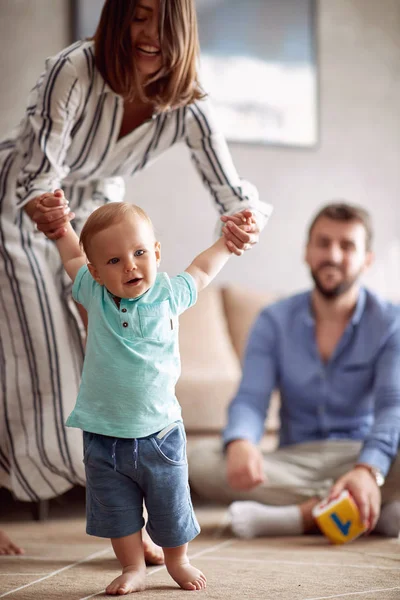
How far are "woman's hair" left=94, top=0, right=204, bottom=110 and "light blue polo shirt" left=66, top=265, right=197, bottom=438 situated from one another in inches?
16.7

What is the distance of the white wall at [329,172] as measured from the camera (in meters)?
3.04

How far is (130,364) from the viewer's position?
1066 mm

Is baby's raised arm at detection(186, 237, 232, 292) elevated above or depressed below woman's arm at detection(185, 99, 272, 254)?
below

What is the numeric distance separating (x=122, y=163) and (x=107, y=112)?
12 cm

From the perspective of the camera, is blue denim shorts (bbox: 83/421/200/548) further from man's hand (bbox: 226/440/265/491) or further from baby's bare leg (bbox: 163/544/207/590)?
man's hand (bbox: 226/440/265/491)

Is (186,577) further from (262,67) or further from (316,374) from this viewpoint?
(262,67)

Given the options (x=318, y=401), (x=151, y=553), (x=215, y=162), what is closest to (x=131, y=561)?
(x=151, y=553)

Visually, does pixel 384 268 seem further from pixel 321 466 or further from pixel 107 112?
pixel 107 112

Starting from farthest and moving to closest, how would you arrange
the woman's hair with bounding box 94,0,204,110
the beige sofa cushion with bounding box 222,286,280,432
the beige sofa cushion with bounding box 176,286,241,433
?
the beige sofa cushion with bounding box 222,286,280,432 < the beige sofa cushion with bounding box 176,286,241,433 < the woman's hair with bounding box 94,0,204,110

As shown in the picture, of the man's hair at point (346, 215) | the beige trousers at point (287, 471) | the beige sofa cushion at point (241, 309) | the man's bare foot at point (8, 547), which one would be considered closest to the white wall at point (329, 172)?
the beige sofa cushion at point (241, 309)

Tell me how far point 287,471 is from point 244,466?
0.17 m

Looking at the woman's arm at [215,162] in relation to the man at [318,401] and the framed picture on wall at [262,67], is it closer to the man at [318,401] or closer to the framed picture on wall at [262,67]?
the man at [318,401]

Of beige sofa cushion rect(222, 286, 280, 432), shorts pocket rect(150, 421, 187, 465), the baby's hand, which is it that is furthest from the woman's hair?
beige sofa cushion rect(222, 286, 280, 432)

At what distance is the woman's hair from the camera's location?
1.27 meters
